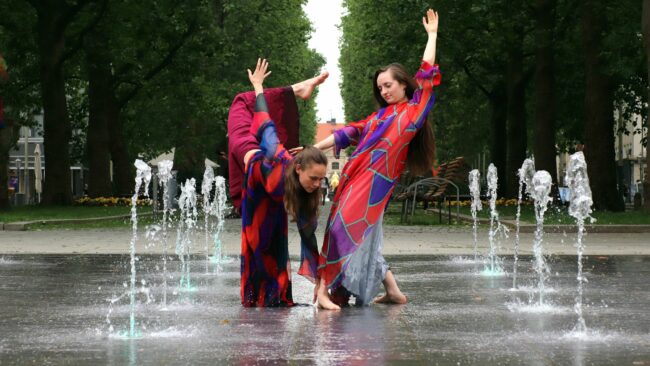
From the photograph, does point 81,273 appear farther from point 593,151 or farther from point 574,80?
point 574,80

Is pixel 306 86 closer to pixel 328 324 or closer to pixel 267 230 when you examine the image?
pixel 267 230

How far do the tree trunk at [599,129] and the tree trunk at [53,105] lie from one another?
15.5 metres

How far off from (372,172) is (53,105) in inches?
1188

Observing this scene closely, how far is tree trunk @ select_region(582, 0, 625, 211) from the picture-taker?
30.4 m

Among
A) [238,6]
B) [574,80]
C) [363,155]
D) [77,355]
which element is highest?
[238,6]

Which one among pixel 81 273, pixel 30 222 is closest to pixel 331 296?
pixel 81 273

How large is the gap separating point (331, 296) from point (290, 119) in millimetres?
1260

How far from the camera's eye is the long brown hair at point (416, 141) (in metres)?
8.88

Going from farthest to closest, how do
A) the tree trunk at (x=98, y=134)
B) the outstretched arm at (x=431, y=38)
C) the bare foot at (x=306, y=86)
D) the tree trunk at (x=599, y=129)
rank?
the tree trunk at (x=98, y=134) < the tree trunk at (x=599, y=129) < the bare foot at (x=306, y=86) < the outstretched arm at (x=431, y=38)

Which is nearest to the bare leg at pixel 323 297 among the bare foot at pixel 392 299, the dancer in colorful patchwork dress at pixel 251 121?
the bare foot at pixel 392 299

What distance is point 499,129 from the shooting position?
4275 cm

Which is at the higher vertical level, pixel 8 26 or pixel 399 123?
pixel 8 26

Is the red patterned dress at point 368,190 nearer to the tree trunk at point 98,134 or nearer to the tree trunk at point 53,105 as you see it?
the tree trunk at point 53,105

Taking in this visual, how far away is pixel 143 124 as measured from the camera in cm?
5825
